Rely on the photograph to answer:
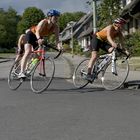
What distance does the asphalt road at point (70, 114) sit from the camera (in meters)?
7.37

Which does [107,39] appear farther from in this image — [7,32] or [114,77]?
[7,32]

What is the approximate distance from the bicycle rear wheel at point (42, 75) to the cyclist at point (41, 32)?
37 cm

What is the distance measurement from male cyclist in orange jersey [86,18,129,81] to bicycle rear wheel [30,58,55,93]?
1053mm

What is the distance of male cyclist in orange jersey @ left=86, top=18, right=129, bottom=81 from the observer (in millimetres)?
12469

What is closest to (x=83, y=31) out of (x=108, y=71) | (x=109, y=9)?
(x=109, y=9)

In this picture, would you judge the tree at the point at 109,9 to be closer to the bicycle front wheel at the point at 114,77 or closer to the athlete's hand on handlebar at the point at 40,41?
the bicycle front wheel at the point at 114,77

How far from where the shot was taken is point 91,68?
13039 millimetres

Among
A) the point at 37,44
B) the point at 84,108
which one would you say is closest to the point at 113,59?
the point at 37,44

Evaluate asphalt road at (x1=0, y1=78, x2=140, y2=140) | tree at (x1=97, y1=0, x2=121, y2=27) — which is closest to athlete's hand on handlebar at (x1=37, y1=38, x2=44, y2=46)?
asphalt road at (x1=0, y1=78, x2=140, y2=140)

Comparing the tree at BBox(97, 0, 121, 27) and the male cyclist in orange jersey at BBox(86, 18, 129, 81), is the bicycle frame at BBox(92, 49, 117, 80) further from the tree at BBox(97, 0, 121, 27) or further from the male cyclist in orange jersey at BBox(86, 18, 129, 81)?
the tree at BBox(97, 0, 121, 27)

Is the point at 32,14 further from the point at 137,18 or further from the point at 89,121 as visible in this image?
the point at 89,121

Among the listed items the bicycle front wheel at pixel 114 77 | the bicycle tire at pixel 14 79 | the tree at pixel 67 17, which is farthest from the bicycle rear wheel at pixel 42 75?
the tree at pixel 67 17

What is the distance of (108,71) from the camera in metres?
13.1

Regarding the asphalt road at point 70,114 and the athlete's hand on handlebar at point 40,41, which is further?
the athlete's hand on handlebar at point 40,41
